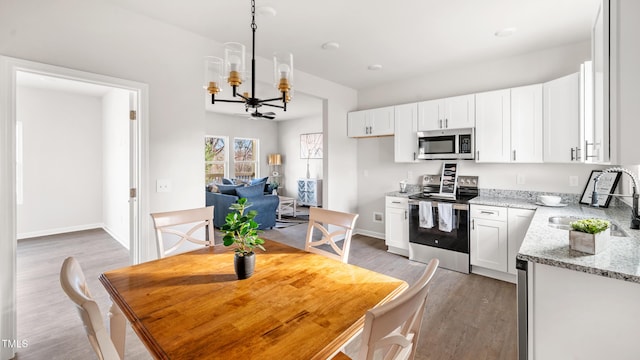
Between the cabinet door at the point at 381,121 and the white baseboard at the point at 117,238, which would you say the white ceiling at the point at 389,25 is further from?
the white baseboard at the point at 117,238

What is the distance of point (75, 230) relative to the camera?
5.52 metres

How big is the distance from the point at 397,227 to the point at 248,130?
615cm

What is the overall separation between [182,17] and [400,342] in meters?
3.06

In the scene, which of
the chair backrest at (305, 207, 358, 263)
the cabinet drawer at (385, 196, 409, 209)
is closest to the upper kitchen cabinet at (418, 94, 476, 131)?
the cabinet drawer at (385, 196, 409, 209)

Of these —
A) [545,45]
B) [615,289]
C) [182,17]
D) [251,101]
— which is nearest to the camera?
[615,289]

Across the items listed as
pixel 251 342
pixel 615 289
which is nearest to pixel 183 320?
pixel 251 342

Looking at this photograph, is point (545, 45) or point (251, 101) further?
point (545, 45)

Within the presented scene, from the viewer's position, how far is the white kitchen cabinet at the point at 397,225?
398 centimetres

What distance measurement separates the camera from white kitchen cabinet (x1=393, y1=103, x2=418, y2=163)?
416 centimetres

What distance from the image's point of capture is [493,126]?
350 cm

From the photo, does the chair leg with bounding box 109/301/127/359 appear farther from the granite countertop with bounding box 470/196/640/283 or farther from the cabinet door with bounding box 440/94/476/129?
the cabinet door with bounding box 440/94/476/129

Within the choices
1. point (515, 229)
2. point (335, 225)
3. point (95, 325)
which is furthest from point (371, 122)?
point (95, 325)

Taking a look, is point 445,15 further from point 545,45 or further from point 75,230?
point 75,230

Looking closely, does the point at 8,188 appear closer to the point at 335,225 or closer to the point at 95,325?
the point at 95,325
